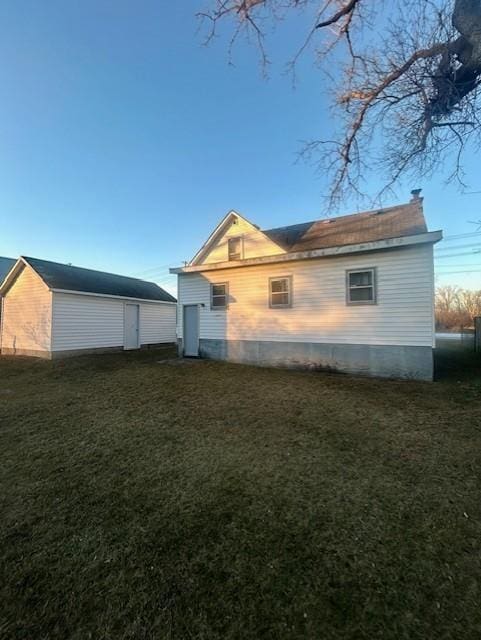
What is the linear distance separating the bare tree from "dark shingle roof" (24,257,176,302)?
11.3 m

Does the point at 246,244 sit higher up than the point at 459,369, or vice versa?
the point at 246,244

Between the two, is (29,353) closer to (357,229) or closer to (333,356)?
(333,356)

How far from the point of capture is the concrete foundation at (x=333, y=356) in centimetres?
795

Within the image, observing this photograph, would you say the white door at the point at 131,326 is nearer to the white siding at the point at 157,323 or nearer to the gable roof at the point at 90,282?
the white siding at the point at 157,323

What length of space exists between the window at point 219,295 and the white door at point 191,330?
2.78 ft

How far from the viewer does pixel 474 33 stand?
14.6ft

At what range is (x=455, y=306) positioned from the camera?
4128 cm

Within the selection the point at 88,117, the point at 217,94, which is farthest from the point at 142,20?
the point at 88,117

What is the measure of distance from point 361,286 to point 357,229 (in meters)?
3.10

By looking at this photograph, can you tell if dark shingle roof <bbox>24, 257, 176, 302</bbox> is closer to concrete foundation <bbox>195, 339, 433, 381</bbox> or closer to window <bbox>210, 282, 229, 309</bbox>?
window <bbox>210, 282, 229, 309</bbox>

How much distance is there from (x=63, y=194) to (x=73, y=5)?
324 inches

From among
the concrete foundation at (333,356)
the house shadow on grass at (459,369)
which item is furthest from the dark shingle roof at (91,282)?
the house shadow on grass at (459,369)

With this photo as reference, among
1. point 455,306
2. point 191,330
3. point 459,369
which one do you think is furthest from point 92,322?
point 455,306

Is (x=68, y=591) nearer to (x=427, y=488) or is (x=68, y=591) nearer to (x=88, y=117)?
(x=427, y=488)
